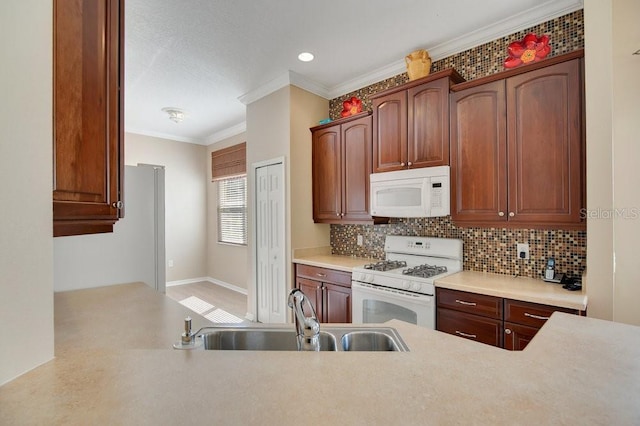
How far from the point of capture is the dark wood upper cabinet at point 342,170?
3.06 m

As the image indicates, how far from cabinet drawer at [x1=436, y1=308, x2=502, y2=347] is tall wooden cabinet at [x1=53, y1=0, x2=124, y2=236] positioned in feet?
6.88

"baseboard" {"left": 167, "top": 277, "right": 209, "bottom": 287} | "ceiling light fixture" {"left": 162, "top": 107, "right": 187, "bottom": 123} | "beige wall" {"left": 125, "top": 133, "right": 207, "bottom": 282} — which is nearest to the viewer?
"ceiling light fixture" {"left": 162, "top": 107, "right": 187, "bottom": 123}

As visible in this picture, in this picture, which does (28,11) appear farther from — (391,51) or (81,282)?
(391,51)

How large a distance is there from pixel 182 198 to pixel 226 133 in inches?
58.7

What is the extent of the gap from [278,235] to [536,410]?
303 centimetres

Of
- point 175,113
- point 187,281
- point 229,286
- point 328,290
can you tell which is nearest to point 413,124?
point 328,290

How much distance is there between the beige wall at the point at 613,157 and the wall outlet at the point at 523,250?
657 millimetres

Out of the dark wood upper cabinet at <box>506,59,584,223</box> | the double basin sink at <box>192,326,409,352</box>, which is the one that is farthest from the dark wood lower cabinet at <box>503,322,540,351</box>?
the double basin sink at <box>192,326,409,352</box>

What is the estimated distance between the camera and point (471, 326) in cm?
205

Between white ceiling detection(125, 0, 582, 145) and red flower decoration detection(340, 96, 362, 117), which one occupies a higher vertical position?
white ceiling detection(125, 0, 582, 145)

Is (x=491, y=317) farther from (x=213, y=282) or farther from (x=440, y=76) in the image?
(x=213, y=282)

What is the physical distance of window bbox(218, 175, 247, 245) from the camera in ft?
17.1

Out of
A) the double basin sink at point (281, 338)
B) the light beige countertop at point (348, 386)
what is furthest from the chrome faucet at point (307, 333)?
the light beige countertop at point (348, 386)

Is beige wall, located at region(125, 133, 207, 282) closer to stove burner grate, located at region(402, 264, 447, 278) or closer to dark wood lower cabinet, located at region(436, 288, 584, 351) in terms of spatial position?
stove burner grate, located at region(402, 264, 447, 278)
